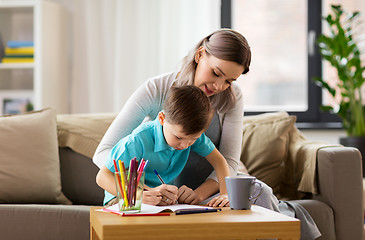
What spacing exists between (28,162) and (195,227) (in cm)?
126

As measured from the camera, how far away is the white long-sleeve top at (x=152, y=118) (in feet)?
5.39

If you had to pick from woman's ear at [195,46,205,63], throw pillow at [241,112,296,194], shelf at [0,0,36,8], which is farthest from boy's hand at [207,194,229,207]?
shelf at [0,0,36,8]

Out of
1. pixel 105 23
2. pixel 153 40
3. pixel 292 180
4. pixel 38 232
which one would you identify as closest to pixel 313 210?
pixel 292 180

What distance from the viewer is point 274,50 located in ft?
11.5

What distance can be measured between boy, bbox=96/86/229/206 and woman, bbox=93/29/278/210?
7 cm

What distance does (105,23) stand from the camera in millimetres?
3451

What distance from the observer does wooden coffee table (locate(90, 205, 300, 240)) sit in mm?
1019

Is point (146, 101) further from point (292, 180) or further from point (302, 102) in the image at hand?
point (302, 102)

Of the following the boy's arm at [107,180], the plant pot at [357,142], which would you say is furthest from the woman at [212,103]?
the plant pot at [357,142]

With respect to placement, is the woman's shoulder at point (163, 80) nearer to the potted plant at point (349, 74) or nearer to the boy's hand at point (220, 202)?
the boy's hand at point (220, 202)

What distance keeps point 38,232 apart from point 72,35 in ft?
6.47

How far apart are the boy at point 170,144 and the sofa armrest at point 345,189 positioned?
1.96ft

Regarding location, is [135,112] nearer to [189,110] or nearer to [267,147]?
[189,110]

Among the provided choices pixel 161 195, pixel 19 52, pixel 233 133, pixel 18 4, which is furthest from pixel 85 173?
pixel 18 4
